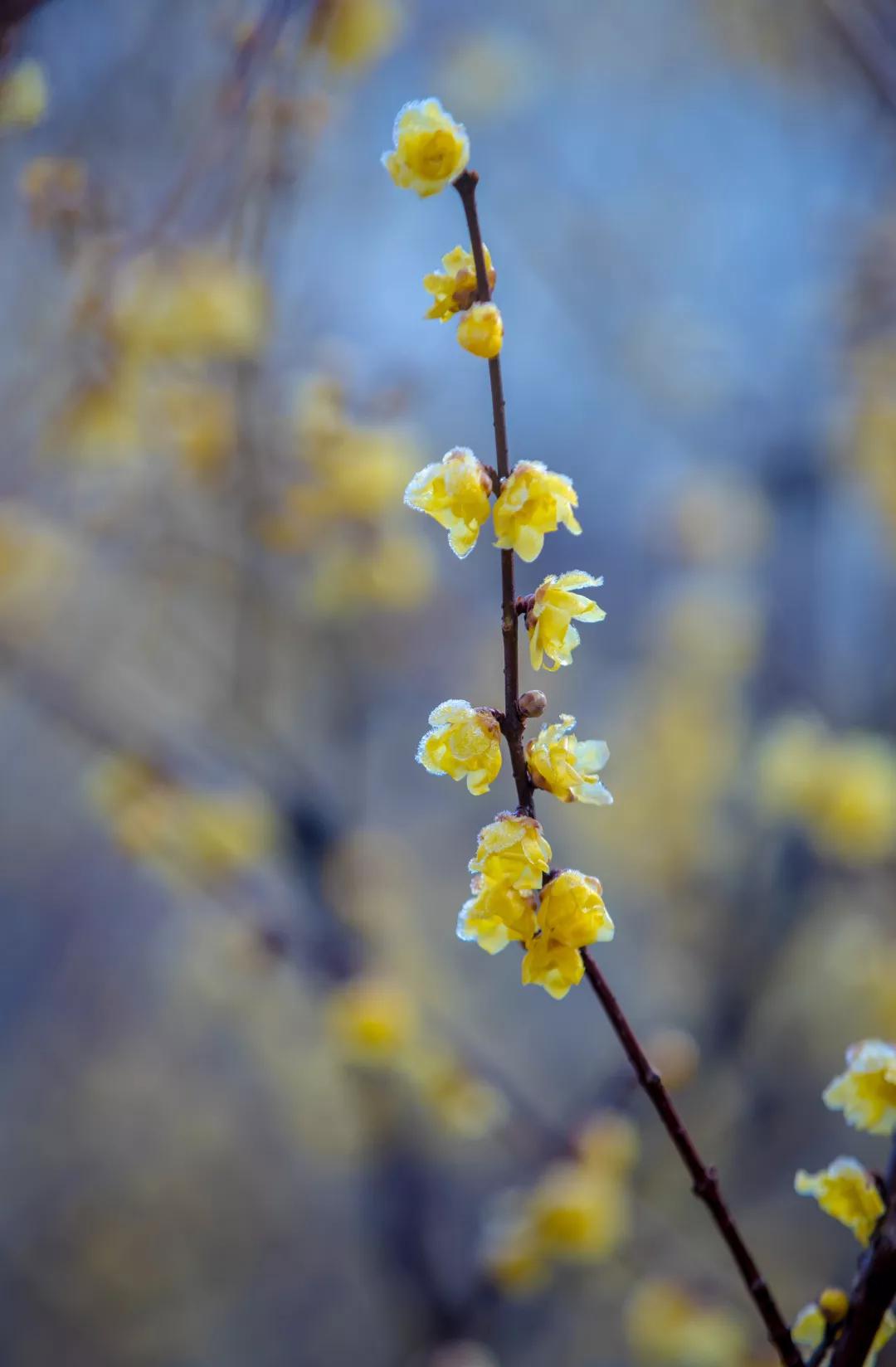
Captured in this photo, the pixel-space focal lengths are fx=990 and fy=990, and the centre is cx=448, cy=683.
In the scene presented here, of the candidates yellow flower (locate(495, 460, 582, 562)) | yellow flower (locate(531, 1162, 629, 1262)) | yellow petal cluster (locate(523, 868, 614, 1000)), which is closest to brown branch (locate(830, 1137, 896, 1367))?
yellow petal cluster (locate(523, 868, 614, 1000))

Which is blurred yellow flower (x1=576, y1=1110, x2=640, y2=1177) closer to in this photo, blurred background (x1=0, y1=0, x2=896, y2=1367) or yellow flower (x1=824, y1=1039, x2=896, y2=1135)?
blurred background (x1=0, y1=0, x2=896, y2=1367)

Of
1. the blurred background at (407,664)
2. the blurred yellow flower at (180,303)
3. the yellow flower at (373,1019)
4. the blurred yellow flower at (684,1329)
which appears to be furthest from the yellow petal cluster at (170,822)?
the blurred yellow flower at (684,1329)

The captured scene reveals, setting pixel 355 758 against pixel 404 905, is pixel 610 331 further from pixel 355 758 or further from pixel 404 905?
pixel 404 905

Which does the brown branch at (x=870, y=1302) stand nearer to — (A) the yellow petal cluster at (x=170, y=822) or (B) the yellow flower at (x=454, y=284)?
(B) the yellow flower at (x=454, y=284)

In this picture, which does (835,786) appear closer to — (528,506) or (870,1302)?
(870,1302)

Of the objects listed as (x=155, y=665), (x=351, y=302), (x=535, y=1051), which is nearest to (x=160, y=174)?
(x=351, y=302)

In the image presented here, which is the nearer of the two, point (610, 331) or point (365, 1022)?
point (365, 1022)

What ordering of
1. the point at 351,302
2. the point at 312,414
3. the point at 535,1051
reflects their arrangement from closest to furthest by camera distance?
1. the point at 312,414
2. the point at 351,302
3. the point at 535,1051
